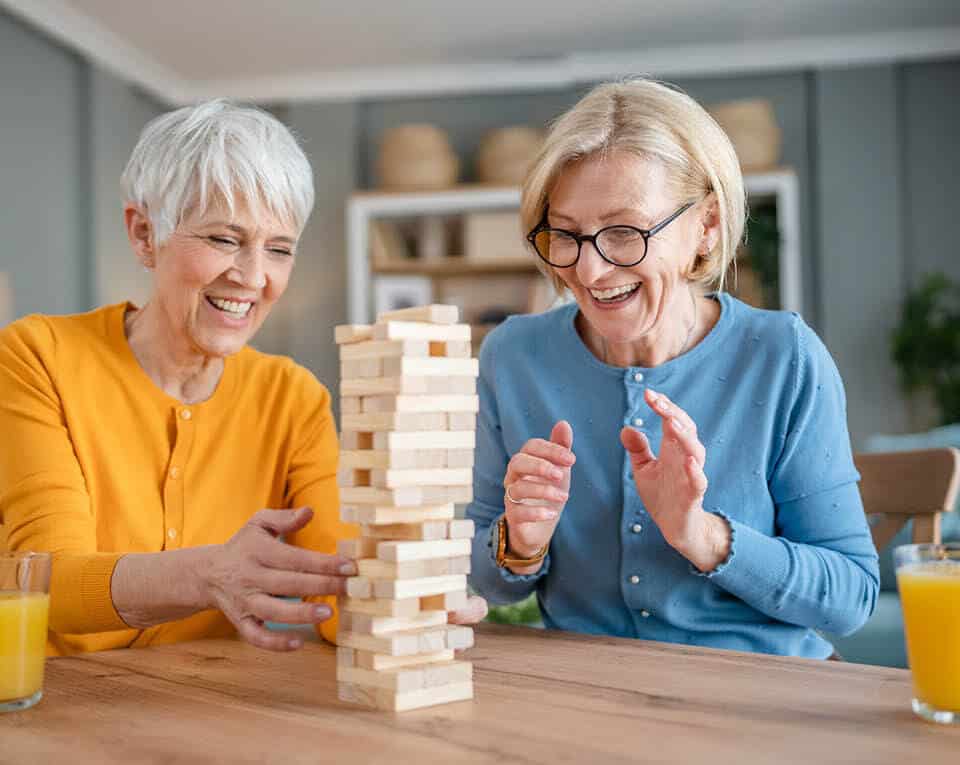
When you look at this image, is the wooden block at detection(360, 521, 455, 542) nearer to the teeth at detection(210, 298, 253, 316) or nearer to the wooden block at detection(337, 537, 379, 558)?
the wooden block at detection(337, 537, 379, 558)

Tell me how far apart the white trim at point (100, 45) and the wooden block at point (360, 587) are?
492cm

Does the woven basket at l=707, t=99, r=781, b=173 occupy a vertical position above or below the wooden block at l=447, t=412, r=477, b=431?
above

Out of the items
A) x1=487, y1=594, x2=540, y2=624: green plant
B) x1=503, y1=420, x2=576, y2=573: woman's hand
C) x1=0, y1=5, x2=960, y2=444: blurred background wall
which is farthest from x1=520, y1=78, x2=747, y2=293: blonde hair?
x1=0, y1=5, x2=960, y2=444: blurred background wall

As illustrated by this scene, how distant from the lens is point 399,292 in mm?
6539

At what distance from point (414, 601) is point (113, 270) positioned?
5.46 m

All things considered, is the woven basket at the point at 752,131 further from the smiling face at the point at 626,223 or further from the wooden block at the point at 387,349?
the wooden block at the point at 387,349

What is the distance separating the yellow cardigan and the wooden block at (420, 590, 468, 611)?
37cm

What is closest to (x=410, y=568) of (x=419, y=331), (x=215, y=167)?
(x=419, y=331)

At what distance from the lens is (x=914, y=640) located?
0.95m

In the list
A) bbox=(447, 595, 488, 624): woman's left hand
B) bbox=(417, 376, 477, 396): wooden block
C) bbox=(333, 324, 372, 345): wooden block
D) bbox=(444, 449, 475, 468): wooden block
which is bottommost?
bbox=(447, 595, 488, 624): woman's left hand

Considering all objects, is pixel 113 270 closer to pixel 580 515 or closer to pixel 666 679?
pixel 580 515

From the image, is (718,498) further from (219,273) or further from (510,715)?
(219,273)

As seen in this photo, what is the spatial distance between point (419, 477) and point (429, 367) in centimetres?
11

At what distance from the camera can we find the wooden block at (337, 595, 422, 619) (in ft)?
3.23
